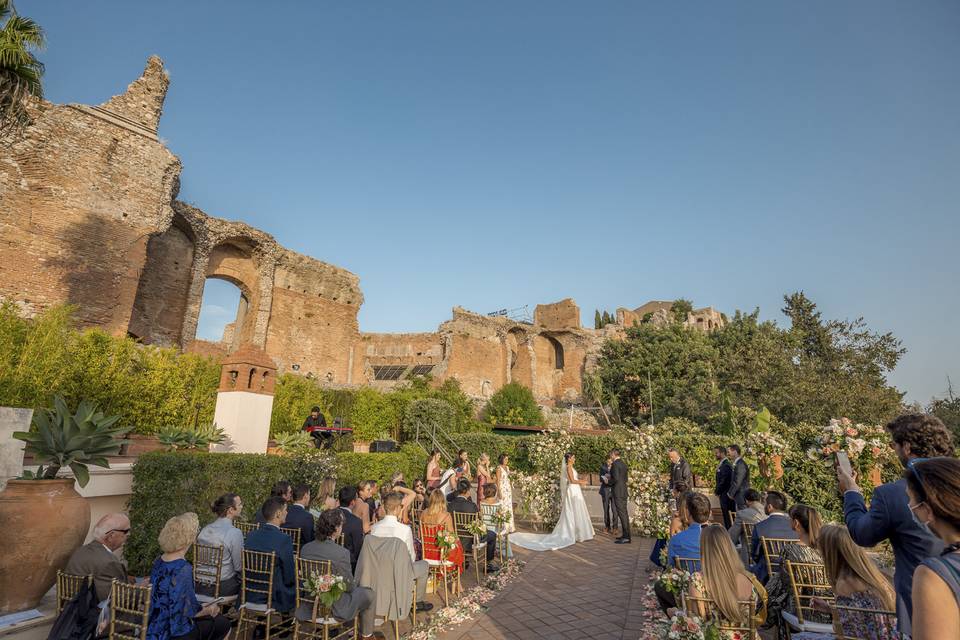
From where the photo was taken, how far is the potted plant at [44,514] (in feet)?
12.9

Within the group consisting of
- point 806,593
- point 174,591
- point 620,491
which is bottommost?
point 806,593

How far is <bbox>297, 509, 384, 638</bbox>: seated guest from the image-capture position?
382cm

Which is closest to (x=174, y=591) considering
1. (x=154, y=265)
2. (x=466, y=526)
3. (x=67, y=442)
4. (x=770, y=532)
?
(x=67, y=442)

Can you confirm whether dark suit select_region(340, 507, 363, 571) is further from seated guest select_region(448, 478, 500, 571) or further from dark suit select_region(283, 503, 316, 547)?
seated guest select_region(448, 478, 500, 571)

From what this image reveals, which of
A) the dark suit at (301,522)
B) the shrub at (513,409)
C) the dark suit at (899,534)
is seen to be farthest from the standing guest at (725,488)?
the shrub at (513,409)

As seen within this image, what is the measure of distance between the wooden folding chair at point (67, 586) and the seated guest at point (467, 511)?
13.7ft

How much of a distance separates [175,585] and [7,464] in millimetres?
3445

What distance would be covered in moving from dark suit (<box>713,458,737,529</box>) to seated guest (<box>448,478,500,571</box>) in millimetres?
3929

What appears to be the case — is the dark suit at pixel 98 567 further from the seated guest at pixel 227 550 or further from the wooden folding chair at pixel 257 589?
the wooden folding chair at pixel 257 589

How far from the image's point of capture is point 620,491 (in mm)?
9000

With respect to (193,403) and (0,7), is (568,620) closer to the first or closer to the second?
(193,403)

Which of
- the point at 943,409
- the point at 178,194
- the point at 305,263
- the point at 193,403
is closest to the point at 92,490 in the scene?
the point at 193,403

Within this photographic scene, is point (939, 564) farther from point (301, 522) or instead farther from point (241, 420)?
point (241, 420)

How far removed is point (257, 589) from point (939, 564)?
477 centimetres
